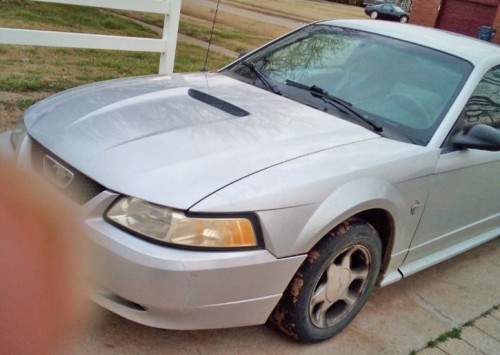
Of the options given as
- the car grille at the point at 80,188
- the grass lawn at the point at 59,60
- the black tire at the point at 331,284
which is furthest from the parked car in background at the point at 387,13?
the car grille at the point at 80,188

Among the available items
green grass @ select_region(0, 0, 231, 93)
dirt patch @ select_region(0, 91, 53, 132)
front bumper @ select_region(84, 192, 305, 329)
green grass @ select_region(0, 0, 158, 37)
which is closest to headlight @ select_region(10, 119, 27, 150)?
front bumper @ select_region(84, 192, 305, 329)

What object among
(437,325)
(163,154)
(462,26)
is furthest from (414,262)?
(462,26)

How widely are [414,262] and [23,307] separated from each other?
227 cm

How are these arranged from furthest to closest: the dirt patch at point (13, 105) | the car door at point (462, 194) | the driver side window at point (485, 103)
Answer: the dirt patch at point (13, 105)
the driver side window at point (485, 103)
the car door at point (462, 194)

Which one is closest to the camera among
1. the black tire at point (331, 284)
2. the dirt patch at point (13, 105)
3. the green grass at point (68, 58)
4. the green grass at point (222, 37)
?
the black tire at point (331, 284)

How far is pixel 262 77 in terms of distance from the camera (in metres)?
3.92

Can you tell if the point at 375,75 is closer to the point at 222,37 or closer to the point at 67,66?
the point at 67,66

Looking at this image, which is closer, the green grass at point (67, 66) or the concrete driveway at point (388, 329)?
the concrete driveway at point (388, 329)

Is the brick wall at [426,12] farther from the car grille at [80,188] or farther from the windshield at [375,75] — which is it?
the car grille at [80,188]

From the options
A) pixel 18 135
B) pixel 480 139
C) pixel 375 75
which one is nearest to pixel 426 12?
pixel 375 75

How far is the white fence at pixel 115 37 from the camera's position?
517cm

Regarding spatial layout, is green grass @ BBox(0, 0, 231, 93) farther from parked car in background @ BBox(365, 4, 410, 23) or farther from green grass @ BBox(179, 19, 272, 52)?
parked car in background @ BBox(365, 4, 410, 23)

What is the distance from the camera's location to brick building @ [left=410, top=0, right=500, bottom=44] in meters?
17.3

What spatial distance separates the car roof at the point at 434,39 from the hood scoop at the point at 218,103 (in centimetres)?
144
